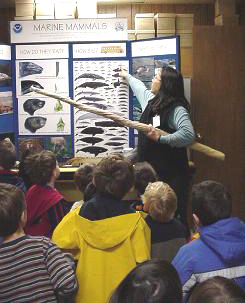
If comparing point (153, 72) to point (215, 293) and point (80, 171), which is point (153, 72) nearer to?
point (80, 171)

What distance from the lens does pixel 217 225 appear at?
1737 mm

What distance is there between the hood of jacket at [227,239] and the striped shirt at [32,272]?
21.0 inches

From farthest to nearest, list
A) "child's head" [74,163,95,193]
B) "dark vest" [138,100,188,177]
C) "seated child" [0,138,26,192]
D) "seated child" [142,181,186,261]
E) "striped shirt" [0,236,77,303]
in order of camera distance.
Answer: "dark vest" [138,100,188,177] < "seated child" [0,138,26,192] < "child's head" [74,163,95,193] < "seated child" [142,181,186,261] < "striped shirt" [0,236,77,303]

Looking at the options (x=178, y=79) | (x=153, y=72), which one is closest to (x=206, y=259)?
(x=178, y=79)

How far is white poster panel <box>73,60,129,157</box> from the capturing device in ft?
14.7

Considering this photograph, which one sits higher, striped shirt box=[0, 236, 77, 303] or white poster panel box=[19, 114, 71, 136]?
white poster panel box=[19, 114, 71, 136]

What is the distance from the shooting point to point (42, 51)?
4.51 metres

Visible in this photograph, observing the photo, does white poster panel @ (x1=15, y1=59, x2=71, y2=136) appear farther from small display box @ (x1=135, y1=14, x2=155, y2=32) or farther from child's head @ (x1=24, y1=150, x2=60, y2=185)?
child's head @ (x1=24, y1=150, x2=60, y2=185)

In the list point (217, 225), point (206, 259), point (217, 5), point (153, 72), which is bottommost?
point (206, 259)

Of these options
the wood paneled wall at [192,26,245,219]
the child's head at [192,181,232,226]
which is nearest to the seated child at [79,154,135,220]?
the child's head at [192,181,232,226]

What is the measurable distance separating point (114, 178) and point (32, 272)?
583 mm

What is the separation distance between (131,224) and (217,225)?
409mm

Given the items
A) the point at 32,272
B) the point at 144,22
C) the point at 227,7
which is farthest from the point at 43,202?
the point at 227,7

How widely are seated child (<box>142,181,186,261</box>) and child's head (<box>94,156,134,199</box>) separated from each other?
171 millimetres
